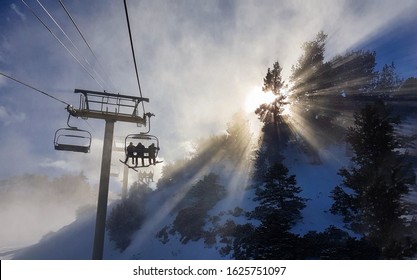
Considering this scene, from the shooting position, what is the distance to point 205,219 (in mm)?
27328

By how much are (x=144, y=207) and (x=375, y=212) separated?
2724cm

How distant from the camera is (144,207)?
35.8 meters

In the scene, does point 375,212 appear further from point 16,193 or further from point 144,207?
point 16,193

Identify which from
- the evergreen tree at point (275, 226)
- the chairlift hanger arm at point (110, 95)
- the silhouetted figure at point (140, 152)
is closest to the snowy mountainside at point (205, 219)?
the evergreen tree at point (275, 226)

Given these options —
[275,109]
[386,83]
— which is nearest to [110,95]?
[275,109]

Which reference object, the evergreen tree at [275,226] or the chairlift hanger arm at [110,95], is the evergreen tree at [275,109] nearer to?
the evergreen tree at [275,226]

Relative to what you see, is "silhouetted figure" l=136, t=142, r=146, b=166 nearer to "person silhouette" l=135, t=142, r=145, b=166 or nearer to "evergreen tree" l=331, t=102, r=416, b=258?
"person silhouette" l=135, t=142, r=145, b=166

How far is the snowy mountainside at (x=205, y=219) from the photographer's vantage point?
24094 mm

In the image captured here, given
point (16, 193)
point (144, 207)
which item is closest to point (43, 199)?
point (16, 193)

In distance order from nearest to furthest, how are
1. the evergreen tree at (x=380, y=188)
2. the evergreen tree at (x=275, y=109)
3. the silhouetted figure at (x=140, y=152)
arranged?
1. the evergreen tree at (x=380, y=188)
2. the silhouetted figure at (x=140, y=152)
3. the evergreen tree at (x=275, y=109)

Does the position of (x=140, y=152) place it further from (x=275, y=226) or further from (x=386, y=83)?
(x=386, y=83)

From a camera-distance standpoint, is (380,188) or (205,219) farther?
(205,219)

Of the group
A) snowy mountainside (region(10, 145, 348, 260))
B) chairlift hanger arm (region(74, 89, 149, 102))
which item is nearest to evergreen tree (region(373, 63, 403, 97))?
snowy mountainside (region(10, 145, 348, 260))

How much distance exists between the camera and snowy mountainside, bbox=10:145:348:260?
24094 mm
